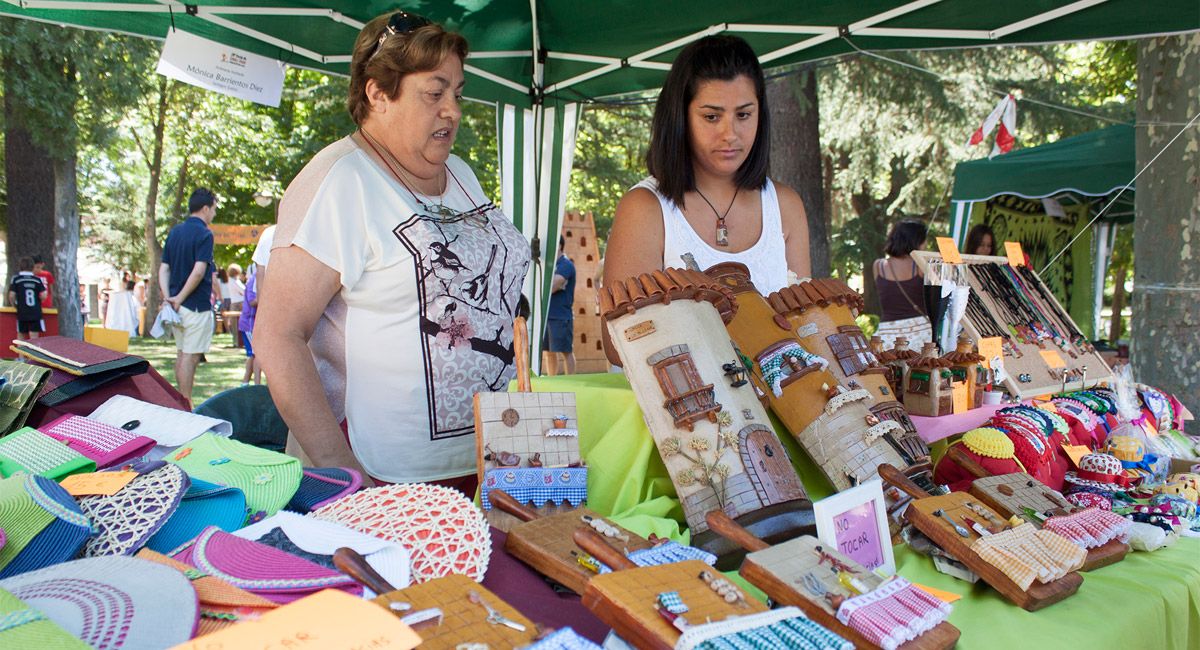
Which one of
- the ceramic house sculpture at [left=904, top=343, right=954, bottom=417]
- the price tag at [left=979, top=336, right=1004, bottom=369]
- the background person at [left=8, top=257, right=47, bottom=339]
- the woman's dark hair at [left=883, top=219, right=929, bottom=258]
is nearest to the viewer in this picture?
the ceramic house sculpture at [left=904, top=343, right=954, bottom=417]

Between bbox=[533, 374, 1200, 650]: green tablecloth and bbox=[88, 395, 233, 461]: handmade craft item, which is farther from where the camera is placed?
bbox=[88, 395, 233, 461]: handmade craft item

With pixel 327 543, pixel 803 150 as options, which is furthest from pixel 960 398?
pixel 803 150

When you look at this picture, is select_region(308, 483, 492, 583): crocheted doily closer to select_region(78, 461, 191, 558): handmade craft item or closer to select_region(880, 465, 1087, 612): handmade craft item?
select_region(78, 461, 191, 558): handmade craft item

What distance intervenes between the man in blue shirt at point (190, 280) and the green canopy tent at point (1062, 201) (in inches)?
228

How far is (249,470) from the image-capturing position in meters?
1.15

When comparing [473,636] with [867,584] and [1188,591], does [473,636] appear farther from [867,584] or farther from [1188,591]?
[1188,591]

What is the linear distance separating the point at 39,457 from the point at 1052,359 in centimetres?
260

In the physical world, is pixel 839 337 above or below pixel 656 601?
above

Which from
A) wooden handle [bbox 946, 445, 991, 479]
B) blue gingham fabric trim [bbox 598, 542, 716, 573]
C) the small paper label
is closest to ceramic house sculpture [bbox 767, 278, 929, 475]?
wooden handle [bbox 946, 445, 991, 479]

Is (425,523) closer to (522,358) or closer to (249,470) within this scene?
(249,470)

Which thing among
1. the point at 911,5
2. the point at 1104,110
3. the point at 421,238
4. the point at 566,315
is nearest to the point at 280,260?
the point at 421,238

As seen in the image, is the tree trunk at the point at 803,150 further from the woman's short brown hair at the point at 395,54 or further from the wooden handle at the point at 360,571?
the wooden handle at the point at 360,571

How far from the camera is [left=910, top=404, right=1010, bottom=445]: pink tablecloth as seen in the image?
6.20 ft

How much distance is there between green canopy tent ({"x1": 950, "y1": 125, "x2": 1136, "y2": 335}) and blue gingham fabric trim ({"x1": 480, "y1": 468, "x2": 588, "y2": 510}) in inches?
243
